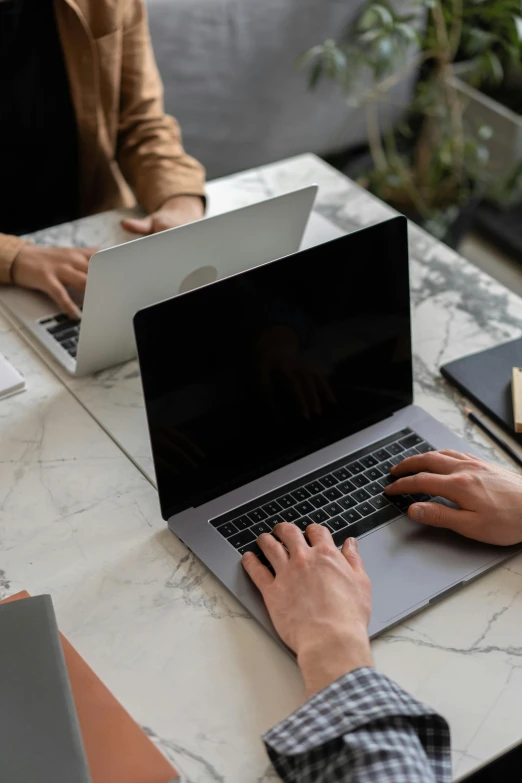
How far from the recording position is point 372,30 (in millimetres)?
2318

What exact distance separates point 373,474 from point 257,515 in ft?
0.54

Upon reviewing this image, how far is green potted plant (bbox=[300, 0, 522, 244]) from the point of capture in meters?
2.27

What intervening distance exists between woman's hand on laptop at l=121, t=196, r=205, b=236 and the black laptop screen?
1.50 ft

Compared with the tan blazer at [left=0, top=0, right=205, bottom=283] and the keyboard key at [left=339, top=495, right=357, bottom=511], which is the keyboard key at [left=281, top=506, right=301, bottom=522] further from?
the tan blazer at [left=0, top=0, right=205, bottom=283]

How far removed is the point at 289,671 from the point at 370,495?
0.26 metres

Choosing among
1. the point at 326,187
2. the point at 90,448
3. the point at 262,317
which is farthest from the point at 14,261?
the point at 326,187

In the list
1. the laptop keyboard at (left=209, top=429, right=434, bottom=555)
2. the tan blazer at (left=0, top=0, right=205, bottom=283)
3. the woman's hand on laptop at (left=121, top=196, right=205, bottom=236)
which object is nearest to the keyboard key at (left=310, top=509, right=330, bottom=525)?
the laptop keyboard at (left=209, top=429, right=434, bottom=555)

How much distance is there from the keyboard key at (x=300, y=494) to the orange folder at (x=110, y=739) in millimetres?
316

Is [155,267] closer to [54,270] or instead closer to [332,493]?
[54,270]

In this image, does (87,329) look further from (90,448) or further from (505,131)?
(505,131)

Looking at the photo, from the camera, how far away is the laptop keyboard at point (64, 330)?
4.01 ft

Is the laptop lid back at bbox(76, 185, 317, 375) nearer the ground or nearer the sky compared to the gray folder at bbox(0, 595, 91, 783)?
nearer the sky

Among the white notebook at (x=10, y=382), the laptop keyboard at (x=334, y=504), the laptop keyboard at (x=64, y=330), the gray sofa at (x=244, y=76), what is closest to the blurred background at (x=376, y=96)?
the gray sofa at (x=244, y=76)

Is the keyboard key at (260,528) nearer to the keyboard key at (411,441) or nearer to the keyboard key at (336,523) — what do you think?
the keyboard key at (336,523)
